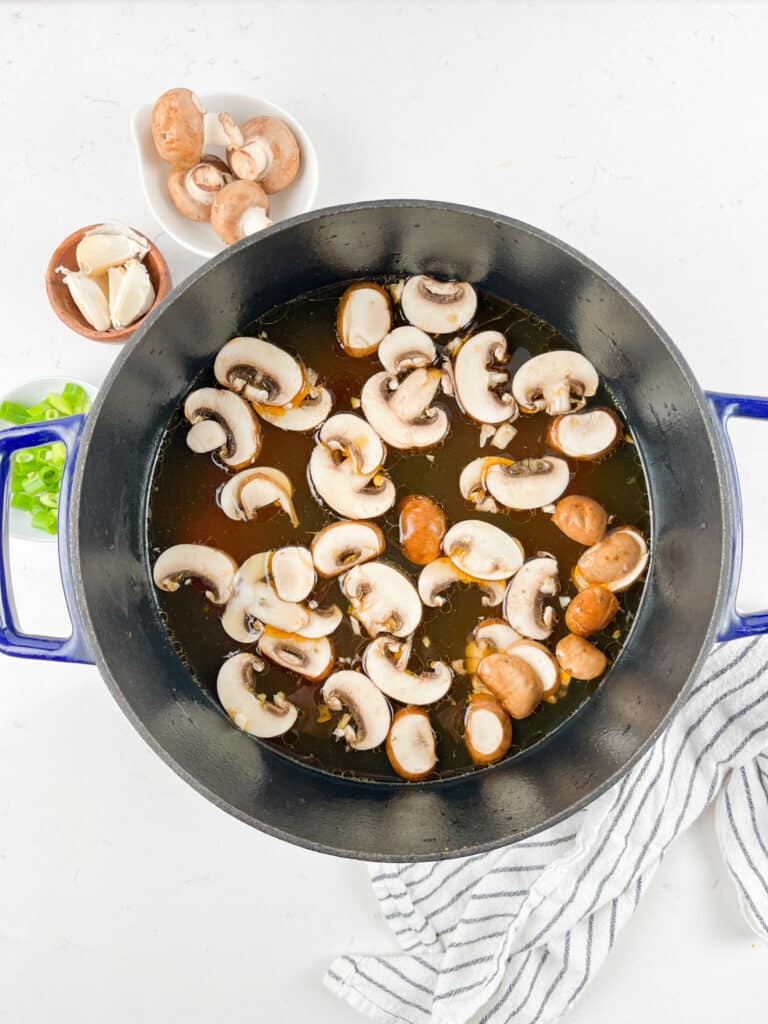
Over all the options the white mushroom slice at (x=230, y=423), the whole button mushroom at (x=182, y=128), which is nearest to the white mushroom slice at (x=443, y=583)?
the white mushroom slice at (x=230, y=423)

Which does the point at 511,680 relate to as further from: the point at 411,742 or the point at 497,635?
the point at 411,742

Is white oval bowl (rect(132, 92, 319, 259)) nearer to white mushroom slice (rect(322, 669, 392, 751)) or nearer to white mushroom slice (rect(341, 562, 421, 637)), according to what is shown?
white mushroom slice (rect(341, 562, 421, 637))

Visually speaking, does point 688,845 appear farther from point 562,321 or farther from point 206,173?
point 206,173

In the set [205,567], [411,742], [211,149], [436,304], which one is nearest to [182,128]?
[211,149]

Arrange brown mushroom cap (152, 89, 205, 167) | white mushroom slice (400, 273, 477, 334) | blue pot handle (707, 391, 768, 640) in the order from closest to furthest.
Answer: blue pot handle (707, 391, 768, 640), brown mushroom cap (152, 89, 205, 167), white mushroom slice (400, 273, 477, 334)

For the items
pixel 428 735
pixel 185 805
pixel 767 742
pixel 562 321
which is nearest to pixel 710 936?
pixel 767 742

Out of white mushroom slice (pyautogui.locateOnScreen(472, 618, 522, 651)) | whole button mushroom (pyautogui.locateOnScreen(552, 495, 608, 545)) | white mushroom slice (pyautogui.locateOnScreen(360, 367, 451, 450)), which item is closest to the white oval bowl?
white mushroom slice (pyautogui.locateOnScreen(360, 367, 451, 450))

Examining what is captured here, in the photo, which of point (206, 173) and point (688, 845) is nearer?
point (206, 173)
